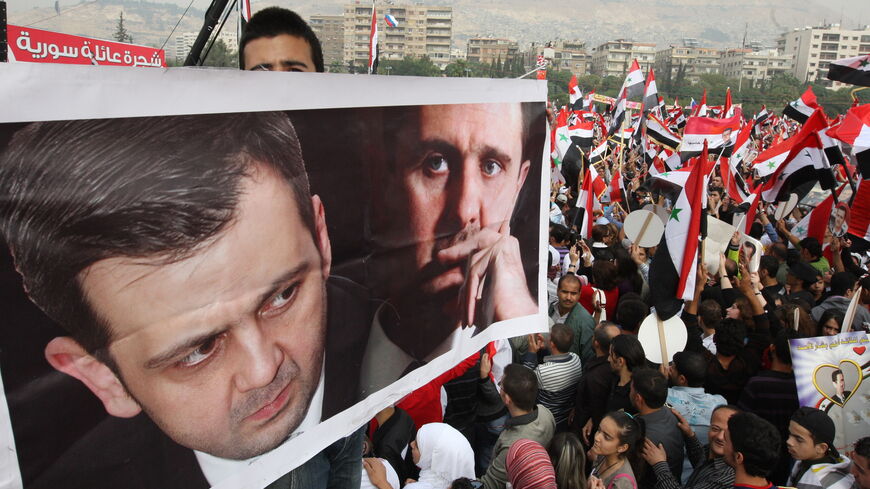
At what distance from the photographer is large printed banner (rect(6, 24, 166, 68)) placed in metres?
10.7

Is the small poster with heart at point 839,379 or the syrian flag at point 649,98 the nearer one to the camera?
the small poster with heart at point 839,379

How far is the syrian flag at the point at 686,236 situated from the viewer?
4.89 meters

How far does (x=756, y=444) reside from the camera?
3.04 meters

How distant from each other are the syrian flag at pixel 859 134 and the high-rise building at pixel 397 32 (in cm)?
481

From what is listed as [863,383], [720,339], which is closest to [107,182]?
[863,383]

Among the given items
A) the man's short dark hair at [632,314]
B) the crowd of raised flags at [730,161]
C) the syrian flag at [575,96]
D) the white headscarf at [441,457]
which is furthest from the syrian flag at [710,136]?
the white headscarf at [441,457]

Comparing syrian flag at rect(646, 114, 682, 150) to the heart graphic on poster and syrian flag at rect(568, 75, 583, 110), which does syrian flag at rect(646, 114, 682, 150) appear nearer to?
syrian flag at rect(568, 75, 583, 110)

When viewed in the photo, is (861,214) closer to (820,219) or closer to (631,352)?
(820,219)

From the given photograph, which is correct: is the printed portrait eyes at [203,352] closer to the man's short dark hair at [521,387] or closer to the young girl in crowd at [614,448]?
Result: the young girl in crowd at [614,448]

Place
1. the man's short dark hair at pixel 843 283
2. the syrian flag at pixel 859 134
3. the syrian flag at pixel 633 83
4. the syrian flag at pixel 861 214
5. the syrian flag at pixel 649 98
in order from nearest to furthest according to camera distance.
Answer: the syrian flag at pixel 861 214
the syrian flag at pixel 859 134
the man's short dark hair at pixel 843 283
the syrian flag at pixel 649 98
the syrian flag at pixel 633 83

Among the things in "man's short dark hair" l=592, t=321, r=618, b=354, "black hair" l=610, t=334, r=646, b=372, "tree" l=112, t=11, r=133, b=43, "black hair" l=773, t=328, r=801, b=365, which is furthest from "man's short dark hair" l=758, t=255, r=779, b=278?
"tree" l=112, t=11, r=133, b=43

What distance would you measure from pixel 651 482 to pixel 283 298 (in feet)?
8.84

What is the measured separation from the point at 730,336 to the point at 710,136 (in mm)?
8052

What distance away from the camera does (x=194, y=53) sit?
3119 millimetres
